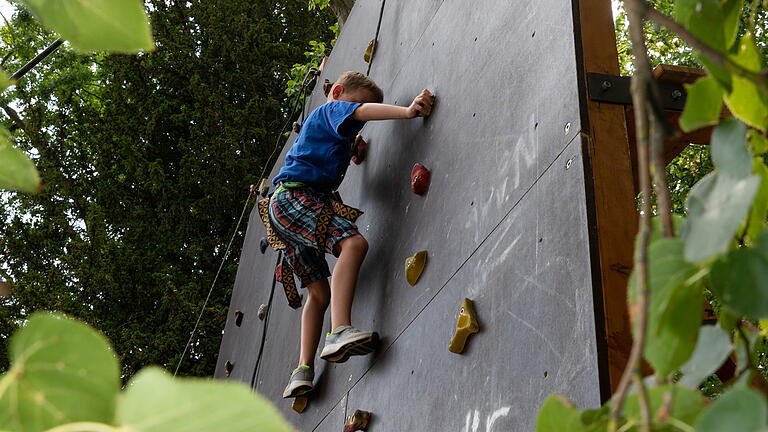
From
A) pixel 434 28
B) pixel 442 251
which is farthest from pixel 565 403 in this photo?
pixel 434 28

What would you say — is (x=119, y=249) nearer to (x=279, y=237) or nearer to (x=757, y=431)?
(x=279, y=237)

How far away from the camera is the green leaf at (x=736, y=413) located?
33 centimetres

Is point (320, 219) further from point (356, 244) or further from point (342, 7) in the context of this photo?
point (342, 7)

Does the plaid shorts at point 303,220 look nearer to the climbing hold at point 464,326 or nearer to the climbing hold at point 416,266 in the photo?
the climbing hold at point 416,266

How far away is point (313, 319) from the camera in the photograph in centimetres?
281

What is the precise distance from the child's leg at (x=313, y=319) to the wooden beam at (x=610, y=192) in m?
1.43

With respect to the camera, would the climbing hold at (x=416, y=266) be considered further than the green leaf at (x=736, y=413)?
Yes

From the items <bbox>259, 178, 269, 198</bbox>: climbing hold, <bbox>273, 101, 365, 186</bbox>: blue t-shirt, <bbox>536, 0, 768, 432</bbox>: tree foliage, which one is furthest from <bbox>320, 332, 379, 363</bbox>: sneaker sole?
<bbox>259, 178, 269, 198</bbox>: climbing hold

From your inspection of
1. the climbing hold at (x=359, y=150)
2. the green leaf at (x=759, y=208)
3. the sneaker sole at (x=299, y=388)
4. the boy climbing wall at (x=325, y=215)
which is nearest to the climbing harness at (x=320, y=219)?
the boy climbing wall at (x=325, y=215)

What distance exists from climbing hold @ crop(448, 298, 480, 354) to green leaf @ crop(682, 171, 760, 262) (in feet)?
4.12

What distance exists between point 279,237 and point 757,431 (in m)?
2.47

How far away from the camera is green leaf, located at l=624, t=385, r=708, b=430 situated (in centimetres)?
43

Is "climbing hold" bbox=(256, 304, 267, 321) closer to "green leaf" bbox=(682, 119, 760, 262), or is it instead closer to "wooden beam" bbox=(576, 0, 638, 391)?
"wooden beam" bbox=(576, 0, 638, 391)

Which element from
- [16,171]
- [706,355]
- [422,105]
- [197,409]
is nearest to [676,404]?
[706,355]
